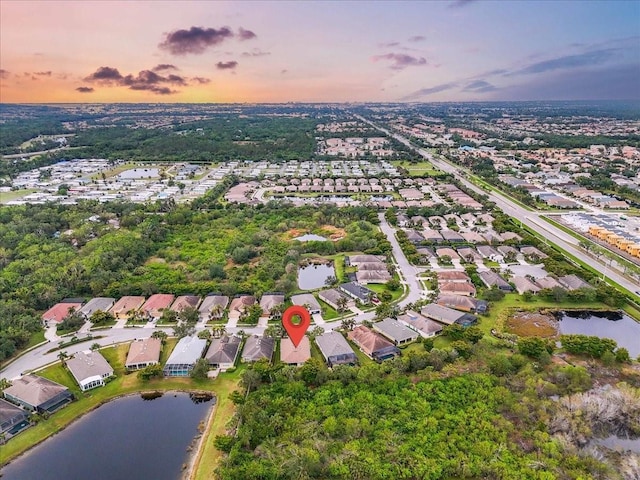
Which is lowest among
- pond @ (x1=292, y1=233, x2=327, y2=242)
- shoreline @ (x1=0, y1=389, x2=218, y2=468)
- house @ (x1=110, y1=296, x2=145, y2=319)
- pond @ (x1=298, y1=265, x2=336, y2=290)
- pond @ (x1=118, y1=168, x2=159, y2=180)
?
shoreline @ (x1=0, y1=389, x2=218, y2=468)

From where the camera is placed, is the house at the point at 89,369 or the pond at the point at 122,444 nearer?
the pond at the point at 122,444

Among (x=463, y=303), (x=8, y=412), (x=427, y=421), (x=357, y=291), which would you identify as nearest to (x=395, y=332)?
(x=357, y=291)

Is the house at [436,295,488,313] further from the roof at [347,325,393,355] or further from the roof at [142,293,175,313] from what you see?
the roof at [142,293,175,313]

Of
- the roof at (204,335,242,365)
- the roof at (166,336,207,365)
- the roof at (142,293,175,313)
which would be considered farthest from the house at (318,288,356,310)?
the roof at (142,293,175,313)

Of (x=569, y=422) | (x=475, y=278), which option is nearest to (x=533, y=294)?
(x=475, y=278)

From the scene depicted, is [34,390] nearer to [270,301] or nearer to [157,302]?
[157,302]

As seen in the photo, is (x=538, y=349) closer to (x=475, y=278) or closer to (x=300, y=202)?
(x=475, y=278)

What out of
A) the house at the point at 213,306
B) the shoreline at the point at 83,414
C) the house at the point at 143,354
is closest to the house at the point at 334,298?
the house at the point at 213,306

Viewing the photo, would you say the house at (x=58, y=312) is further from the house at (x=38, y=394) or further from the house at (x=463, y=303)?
the house at (x=463, y=303)
